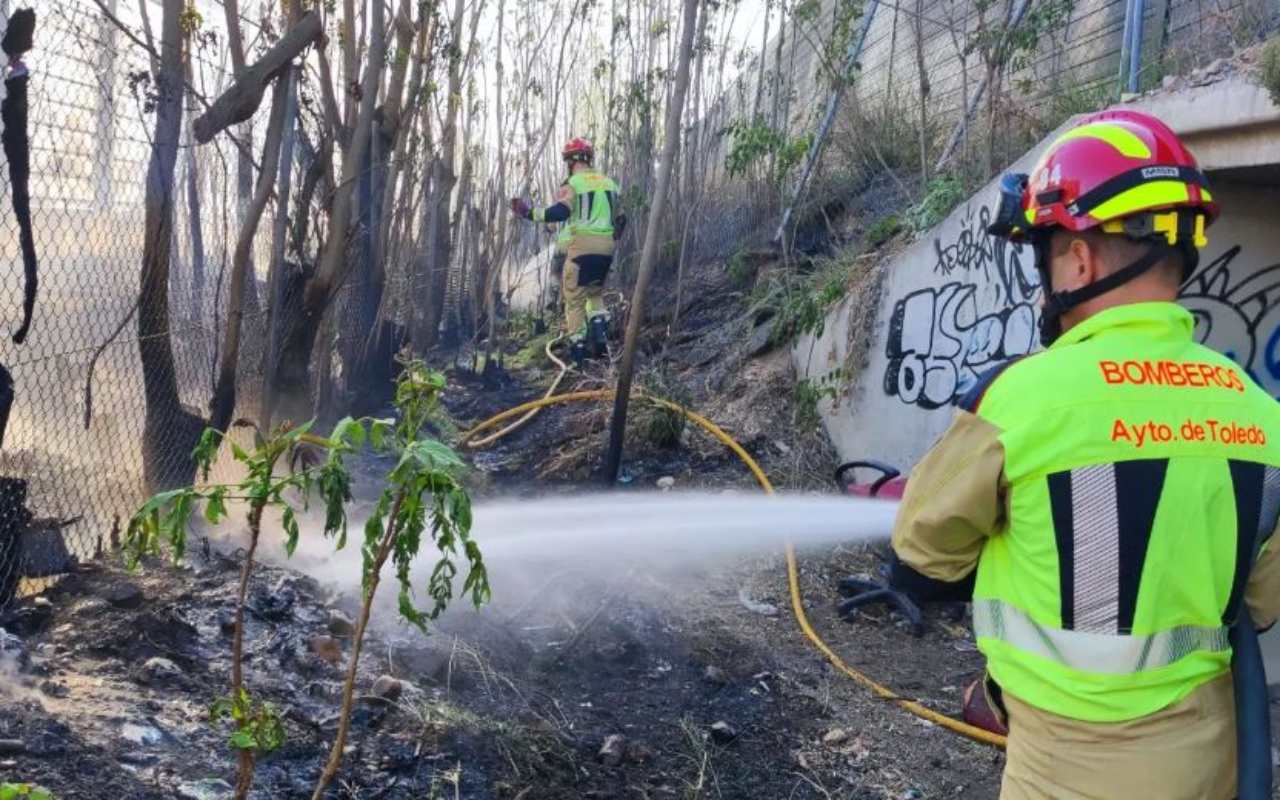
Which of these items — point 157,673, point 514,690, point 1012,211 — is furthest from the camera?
point 514,690

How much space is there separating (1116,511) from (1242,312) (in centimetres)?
391

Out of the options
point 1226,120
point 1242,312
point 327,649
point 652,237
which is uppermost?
point 1226,120

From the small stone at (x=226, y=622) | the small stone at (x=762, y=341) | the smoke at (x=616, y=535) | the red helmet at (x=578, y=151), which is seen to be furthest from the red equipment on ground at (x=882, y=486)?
the red helmet at (x=578, y=151)

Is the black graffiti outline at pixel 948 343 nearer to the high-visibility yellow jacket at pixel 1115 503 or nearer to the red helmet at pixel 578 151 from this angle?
the red helmet at pixel 578 151

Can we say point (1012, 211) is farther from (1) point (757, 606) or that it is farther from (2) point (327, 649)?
(1) point (757, 606)

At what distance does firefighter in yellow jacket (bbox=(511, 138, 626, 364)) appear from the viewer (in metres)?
9.79

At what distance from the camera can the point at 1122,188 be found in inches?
72.2

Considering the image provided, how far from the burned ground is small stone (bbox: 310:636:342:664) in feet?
0.05

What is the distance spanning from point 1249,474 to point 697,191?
344 inches

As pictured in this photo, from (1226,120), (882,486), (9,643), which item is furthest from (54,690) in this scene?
(1226,120)

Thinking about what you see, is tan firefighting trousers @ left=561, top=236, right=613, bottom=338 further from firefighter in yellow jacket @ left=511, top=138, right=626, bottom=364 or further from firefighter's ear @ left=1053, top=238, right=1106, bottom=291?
firefighter's ear @ left=1053, top=238, right=1106, bottom=291

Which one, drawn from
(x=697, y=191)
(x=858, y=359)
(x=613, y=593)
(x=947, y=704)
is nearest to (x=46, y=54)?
(x=613, y=593)

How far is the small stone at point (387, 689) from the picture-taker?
370cm

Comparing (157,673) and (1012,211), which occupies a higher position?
(1012,211)
